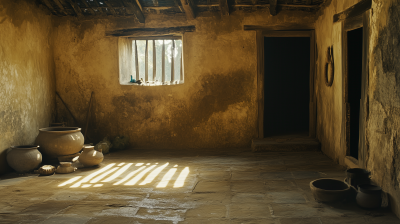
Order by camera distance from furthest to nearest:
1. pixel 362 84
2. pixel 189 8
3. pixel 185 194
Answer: pixel 189 8 → pixel 362 84 → pixel 185 194

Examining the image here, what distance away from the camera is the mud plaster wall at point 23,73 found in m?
5.48

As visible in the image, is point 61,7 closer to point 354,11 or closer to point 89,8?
point 89,8

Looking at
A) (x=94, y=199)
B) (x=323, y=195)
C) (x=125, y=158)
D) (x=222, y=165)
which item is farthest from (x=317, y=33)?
(x=94, y=199)

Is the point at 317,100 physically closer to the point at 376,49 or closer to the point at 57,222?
the point at 376,49

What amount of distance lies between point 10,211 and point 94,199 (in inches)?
35.7

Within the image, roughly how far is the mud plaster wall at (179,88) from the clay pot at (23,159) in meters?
2.17

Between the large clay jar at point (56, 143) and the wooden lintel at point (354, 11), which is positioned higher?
the wooden lintel at point (354, 11)

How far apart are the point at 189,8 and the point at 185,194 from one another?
13.3 feet

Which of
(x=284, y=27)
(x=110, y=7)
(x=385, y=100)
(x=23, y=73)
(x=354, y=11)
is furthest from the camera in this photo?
(x=284, y=27)

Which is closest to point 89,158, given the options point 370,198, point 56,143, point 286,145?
point 56,143

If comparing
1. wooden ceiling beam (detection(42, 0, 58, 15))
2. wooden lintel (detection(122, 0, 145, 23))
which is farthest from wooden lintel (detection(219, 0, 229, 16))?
wooden ceiling beam (detection(42, 0, 58, 15))

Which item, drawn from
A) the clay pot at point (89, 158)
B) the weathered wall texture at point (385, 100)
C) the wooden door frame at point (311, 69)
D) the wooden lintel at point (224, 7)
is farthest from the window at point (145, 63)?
the weathered wall texture at point (385, 100)

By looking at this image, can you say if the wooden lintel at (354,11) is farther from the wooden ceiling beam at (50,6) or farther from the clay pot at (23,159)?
the wooden ceiling beam at (50,6)

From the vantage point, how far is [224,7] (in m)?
6.69
